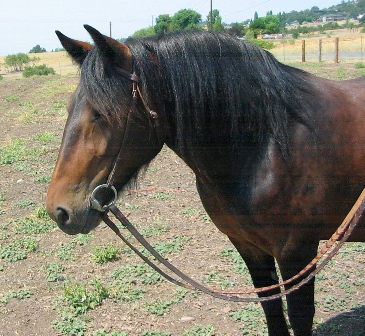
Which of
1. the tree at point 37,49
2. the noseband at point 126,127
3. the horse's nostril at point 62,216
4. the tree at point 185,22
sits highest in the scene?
the tree at point 185,22

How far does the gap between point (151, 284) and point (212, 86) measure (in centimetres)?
233

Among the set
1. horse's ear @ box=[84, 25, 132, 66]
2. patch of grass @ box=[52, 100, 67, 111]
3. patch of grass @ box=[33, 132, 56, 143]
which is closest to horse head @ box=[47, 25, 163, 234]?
horse's ear @ box=[84, 25, 132, 66]

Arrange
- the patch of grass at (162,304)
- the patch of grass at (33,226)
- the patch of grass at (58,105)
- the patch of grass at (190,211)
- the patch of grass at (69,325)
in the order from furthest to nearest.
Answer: the patch of grass at (58,105)
the patch of grass at (190,211)
the patch of grass at (33,226)
the patch of grass at (162,304)
the patch of grass at (69,325)

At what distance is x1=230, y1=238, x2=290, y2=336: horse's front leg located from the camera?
2.68 meters

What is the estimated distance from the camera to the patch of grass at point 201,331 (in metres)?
3.20

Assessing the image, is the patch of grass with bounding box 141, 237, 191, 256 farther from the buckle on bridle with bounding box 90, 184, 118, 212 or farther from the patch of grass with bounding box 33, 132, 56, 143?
the patch of grass with bounding box 33, 132, 56, 143

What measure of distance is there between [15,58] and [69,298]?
55686mm

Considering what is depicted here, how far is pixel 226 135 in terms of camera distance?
215cm

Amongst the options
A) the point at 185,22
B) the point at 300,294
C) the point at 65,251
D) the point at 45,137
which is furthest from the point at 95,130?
the point at 185,22

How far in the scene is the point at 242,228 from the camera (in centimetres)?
231

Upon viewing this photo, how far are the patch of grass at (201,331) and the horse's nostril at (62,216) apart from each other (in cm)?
167

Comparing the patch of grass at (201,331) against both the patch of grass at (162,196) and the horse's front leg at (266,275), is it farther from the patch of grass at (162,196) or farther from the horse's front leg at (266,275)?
the patch of grass at (162,196)

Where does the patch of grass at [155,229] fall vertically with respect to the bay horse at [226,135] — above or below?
below

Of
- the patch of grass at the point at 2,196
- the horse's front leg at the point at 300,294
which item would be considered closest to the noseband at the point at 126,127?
the horse's front leg at the point at 300,294
